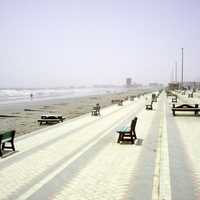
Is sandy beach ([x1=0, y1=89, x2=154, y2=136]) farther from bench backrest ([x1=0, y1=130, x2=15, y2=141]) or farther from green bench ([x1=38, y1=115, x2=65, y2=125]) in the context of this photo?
bench backrest ([x1=0, y1=130, x2=15, y2=141])

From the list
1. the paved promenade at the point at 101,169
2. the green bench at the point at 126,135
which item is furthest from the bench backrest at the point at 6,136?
the green bench at the point at 126,135

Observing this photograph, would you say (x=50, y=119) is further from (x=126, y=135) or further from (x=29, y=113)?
(x=29, y=113)

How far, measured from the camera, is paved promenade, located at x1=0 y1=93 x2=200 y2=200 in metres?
6.37

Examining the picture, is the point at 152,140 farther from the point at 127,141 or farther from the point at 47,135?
the point at 47,135

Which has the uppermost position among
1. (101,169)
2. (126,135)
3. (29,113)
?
(126,135)

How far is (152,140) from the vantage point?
12.7 metres

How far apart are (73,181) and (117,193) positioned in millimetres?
1224

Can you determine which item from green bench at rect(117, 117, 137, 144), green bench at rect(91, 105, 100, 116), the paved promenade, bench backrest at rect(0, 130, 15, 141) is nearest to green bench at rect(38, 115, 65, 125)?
green bench at rect(91, 105, 100, 116)

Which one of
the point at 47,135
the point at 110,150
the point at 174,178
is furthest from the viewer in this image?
the point at 47,135

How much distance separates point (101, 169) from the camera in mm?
8156

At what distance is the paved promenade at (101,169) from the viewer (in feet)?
20.9

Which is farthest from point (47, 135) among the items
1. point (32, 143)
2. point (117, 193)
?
point (117, 193)

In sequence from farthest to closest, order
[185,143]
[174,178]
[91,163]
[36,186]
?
[185,143] → [91,163] → [174,178] → [36,186]

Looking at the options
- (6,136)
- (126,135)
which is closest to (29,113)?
(126,135)
